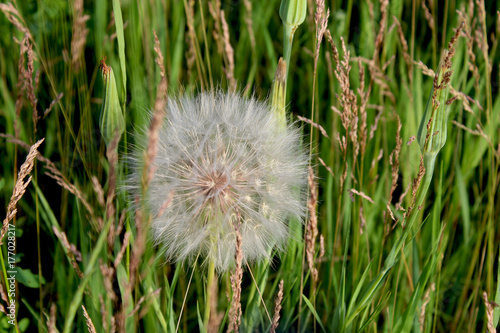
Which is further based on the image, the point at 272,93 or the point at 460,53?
the point at 460,53

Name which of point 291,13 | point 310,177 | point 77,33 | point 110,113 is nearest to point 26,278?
point 110,113

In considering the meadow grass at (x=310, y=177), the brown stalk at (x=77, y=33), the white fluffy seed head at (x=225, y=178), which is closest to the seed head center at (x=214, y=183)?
the white fluffy seed head at (x=225, y=178)

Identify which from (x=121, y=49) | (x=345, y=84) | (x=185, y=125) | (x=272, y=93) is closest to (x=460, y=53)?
(x=345, y=84)

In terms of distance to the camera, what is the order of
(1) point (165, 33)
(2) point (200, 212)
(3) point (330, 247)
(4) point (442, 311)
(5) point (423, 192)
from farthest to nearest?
(1) point (165, 33) < (4) point (442, 311) < (3) point (330, 247) < (2) point (200, 212) < (5) point (423, 192)

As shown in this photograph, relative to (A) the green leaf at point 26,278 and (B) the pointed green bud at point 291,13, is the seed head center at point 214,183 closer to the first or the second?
(B) the pointed green bud at point 291,13

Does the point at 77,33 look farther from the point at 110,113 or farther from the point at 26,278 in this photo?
the point at 26,278

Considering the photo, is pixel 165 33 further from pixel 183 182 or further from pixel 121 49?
pixel 183 182

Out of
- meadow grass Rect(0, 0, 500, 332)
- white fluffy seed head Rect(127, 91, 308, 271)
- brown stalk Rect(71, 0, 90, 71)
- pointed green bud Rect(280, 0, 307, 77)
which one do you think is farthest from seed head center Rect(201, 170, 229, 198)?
brown stalk Rect(71, 0, 90, 71)
